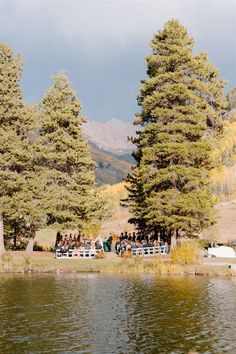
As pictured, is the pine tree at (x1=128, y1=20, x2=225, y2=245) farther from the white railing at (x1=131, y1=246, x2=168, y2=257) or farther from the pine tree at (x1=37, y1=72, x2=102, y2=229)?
the pine tree at (x1=37, y1=72, x2=102, y2=229)

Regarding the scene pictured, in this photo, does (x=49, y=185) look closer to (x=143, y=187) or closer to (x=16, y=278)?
(x=143, y=187)

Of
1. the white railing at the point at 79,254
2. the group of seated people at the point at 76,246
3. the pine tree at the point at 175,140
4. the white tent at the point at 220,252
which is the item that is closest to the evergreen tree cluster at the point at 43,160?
the group of seated people at the point at 76,246

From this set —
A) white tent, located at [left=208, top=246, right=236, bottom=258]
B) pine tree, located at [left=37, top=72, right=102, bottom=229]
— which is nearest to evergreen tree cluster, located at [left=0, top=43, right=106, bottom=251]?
pine tree, located at [left=37, top=72, right=102, bottom=229]

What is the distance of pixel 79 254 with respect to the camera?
5019cm

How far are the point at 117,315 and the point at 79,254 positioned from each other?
2408 cm

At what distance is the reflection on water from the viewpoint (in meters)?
20.7

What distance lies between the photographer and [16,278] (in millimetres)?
40438

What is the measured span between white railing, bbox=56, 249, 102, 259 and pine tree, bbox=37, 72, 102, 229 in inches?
108

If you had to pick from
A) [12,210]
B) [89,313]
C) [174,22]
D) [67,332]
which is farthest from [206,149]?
[67,332]

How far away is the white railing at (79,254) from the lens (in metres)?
49.7

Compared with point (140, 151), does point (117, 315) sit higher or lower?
lower

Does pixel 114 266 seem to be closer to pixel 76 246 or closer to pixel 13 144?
pixel 76 246

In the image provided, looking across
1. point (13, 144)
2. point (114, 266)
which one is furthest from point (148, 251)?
point (13, 144)

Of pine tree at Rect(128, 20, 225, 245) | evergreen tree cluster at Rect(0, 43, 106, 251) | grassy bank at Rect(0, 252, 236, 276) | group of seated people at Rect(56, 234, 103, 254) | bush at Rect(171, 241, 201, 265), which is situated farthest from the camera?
evergreen tree cluster at Rect(0, 43, 106, 251)
